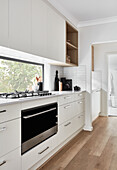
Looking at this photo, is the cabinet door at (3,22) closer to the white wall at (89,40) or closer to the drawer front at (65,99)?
the drawer front at (65,99)

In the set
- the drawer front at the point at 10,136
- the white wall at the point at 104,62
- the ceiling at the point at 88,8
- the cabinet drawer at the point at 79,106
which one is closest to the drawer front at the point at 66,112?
the cabinet drawer at the point at 79,106

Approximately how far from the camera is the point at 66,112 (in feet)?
9.80

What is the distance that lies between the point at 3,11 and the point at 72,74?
256 centimetres

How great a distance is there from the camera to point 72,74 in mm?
4152

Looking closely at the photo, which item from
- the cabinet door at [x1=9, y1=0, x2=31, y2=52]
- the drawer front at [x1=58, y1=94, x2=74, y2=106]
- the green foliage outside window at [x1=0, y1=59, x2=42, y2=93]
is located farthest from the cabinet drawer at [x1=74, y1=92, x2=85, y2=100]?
the cabinet door at [x1=9, y1=0, x2=31, y2=52]

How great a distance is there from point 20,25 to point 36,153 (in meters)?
1.59

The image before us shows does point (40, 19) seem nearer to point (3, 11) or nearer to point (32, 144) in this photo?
point (3, 11)

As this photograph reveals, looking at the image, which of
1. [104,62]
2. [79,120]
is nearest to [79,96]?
[79,120]

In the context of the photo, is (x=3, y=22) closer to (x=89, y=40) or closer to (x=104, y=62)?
(x=89, y=40)

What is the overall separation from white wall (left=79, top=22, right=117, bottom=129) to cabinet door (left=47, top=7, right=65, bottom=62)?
33.6 inches

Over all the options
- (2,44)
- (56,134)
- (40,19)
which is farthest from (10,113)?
(40,19)

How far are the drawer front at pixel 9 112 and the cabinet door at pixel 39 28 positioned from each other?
94 cm

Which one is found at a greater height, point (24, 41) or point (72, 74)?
point (24, 41)

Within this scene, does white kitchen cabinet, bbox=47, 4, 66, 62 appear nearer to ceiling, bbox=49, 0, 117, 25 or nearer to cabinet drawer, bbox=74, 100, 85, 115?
ceiling, bbox=49, 0, 117, 25
